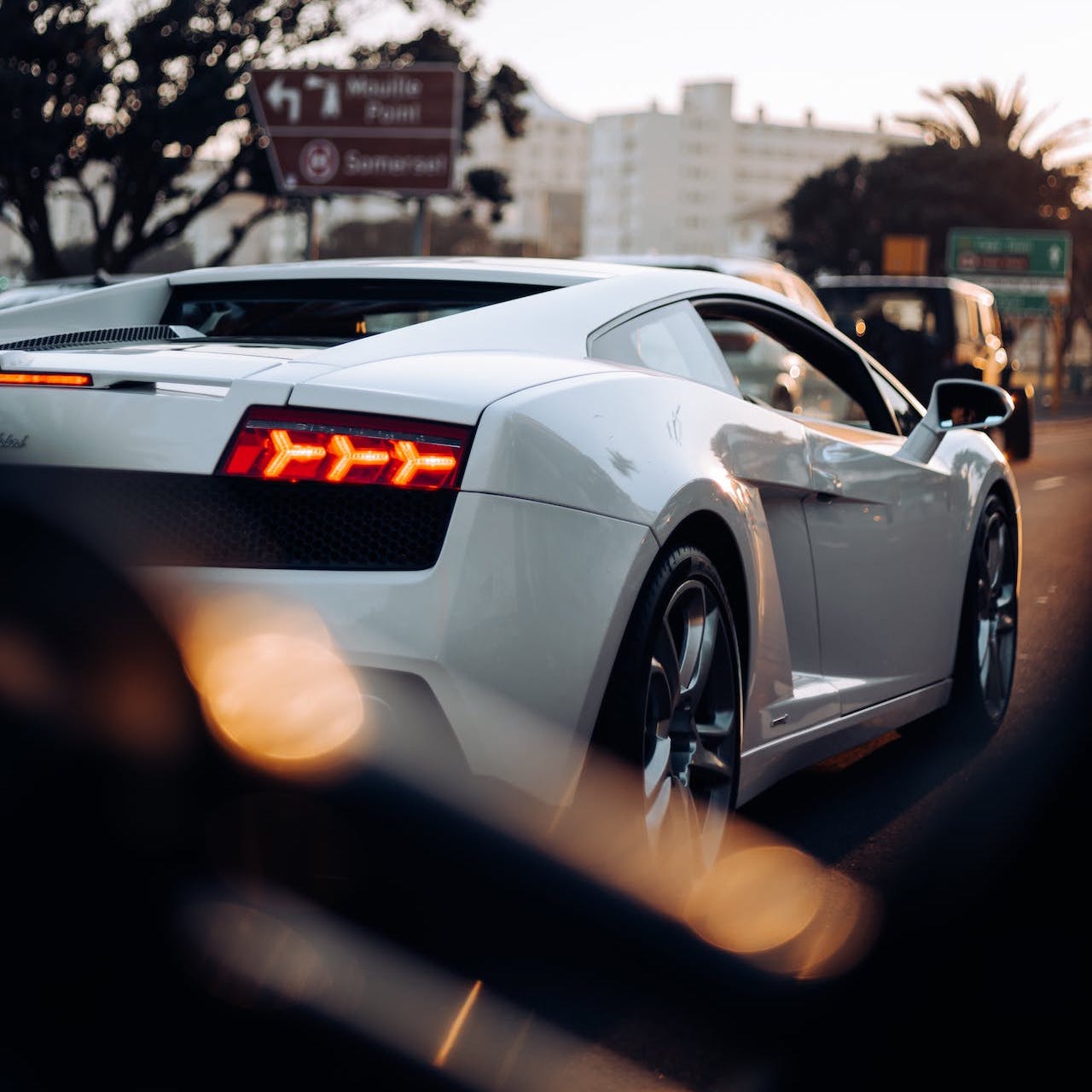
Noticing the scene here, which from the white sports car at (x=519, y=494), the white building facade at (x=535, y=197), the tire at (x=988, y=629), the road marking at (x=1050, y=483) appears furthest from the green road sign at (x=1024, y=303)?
the white building facade at (x=535, y=197)

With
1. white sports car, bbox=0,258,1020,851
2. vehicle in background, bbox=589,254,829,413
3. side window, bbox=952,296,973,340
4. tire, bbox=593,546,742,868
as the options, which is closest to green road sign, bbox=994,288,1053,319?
side window, bbox=952,296,973,340

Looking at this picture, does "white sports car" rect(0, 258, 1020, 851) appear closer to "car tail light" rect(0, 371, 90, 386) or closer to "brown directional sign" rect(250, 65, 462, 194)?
"car tail light" rect(0, 371, 90, 386)

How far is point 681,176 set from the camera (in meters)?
174

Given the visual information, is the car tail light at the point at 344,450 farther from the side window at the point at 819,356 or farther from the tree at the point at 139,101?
the tree at the point at 139,101

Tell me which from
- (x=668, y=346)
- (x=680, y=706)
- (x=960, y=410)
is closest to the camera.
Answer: (x=680, y=706)

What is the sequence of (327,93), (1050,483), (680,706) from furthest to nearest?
(327,93)
(1050,483)
(680,706)

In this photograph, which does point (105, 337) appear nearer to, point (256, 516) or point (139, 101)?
point (256, 516)

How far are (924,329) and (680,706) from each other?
1563cm

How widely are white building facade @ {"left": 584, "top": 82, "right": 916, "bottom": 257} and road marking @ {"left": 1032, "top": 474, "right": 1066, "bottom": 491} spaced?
15069cm

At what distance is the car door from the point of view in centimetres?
423

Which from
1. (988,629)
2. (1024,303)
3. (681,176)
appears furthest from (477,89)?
(681,176)

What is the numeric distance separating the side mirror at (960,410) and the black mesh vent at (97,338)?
2.18 m

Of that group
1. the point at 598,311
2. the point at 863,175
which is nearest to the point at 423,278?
the point at 598,311

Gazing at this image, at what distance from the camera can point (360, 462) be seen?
9.10 feet
